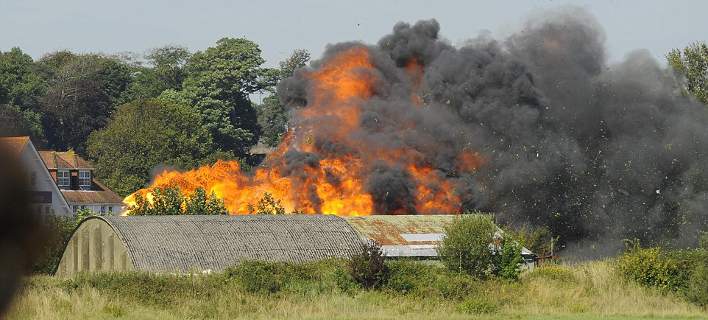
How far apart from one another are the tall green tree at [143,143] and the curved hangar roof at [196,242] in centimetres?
5699

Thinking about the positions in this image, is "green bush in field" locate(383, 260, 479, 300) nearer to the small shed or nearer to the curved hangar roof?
the curved hangar roof

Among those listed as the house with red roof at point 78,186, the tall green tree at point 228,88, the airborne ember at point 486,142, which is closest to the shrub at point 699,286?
the airborne ember at point 486,142

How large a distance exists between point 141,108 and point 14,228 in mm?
106050

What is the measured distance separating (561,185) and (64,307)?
4164 cm

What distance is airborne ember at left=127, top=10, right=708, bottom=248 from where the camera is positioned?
63594mm

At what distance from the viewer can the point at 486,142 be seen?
68062 mm

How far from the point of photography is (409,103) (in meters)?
68.1

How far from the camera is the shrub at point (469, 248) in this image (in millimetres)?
41656

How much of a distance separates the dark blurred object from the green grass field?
21.0 m

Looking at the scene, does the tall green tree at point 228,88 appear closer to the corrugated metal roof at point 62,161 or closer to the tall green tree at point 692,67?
the corrugated metal roof at point 62,161

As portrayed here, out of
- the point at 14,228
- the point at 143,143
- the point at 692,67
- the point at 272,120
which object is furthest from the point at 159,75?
the point at 14,228

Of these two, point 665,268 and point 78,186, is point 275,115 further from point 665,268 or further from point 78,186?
point 665,268

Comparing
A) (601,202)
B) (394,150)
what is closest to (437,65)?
(394,150)

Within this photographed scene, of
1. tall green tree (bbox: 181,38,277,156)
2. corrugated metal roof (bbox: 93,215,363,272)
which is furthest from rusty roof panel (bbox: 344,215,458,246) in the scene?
tall green tree (bbox: 181,38,277,156)
